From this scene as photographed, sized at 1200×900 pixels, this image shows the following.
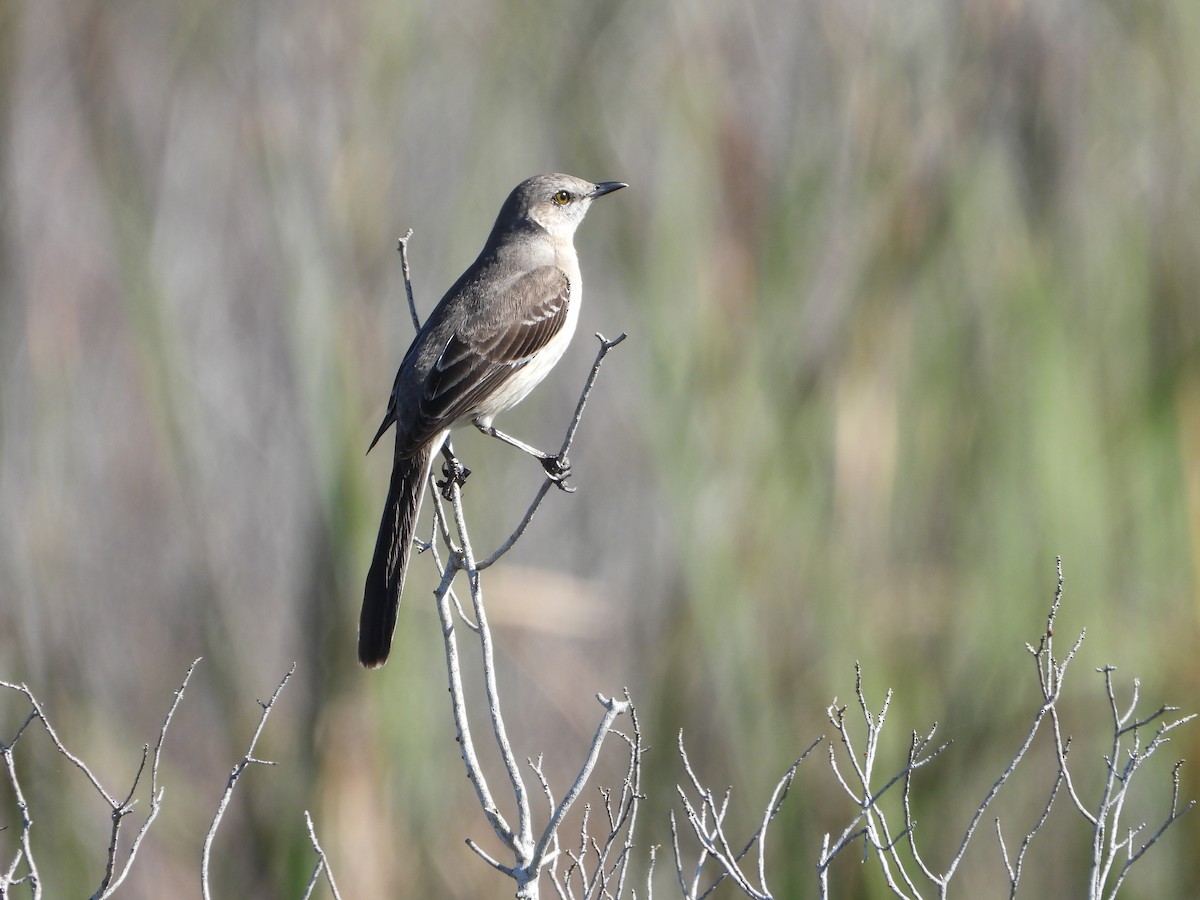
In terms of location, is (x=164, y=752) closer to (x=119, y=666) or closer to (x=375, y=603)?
(x=119, y=666)

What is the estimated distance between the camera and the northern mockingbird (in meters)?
4.45

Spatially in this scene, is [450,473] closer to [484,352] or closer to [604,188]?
[484,352]

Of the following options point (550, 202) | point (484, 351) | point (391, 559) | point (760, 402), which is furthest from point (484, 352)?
point (760, 402)

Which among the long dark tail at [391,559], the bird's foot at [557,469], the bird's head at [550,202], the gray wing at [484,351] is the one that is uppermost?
the bird's head at [550,202]

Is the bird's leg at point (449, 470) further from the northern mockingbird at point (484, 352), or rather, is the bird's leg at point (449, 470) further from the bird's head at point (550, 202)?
the bird's head at point (550, 202)

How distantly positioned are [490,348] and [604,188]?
106 centimetres

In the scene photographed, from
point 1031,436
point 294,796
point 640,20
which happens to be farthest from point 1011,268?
point 294,796

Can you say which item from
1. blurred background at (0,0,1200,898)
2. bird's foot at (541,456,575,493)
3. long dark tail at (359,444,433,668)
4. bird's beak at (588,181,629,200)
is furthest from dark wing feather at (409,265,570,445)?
blurred background at (0,0,1200,898)

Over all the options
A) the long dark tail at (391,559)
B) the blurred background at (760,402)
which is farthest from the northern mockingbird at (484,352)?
the blurred background at (760,402)

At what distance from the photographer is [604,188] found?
5.52 metres

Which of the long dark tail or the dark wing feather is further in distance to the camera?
the dark wing feather

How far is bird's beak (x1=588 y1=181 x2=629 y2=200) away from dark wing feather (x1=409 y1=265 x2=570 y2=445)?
498 millimetres

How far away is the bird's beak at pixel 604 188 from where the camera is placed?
542 centimetres

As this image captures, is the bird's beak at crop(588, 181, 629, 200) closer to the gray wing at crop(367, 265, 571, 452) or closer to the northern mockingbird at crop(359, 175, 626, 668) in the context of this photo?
the northern mockingbird at crop(359, 175, 626, 668)
